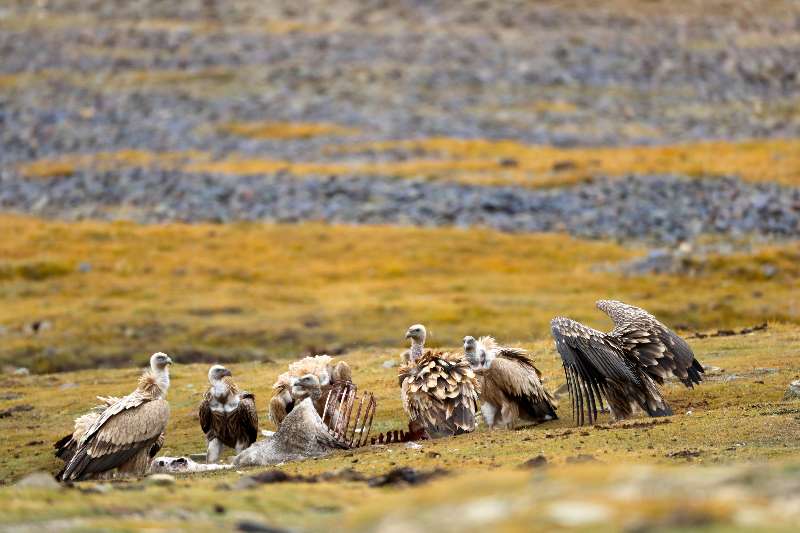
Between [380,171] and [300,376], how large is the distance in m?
45.1

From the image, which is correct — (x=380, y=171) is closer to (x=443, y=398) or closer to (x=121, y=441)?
(x=443, y=398)

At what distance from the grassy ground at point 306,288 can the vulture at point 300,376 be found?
11.3 metres

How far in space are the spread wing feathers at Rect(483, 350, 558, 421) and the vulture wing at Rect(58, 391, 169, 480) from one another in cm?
504

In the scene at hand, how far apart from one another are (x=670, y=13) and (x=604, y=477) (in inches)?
3826

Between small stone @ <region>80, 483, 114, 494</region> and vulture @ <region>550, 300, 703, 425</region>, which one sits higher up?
small stone @ <region>80, 483, 114, 494</region>

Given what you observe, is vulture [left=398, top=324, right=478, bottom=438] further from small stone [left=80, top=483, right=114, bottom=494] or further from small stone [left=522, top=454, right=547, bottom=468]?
small stone [left=80, top=483, right=114, bottom=494]

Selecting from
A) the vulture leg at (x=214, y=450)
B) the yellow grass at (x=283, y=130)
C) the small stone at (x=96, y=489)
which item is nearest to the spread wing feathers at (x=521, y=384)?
the vulture leg at (x=214, y=450)

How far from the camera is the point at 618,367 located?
59.4 ft

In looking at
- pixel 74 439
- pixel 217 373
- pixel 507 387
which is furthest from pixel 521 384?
pixel 74 439

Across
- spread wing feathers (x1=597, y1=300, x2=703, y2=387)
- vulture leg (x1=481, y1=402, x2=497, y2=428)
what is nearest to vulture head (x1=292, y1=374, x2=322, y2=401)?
vulture leg (x1=481, y1=402, x2=497, y2=428)

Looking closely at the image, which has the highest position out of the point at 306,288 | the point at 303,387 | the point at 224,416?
the point at 303,387

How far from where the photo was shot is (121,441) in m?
17.8

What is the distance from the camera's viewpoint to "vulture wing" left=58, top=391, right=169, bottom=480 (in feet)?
58.4

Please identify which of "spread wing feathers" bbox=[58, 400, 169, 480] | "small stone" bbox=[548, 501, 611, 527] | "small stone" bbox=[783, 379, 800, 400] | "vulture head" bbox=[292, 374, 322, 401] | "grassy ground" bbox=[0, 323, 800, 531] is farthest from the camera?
"vulture head" bbox=[292, 374, 322, 401]
